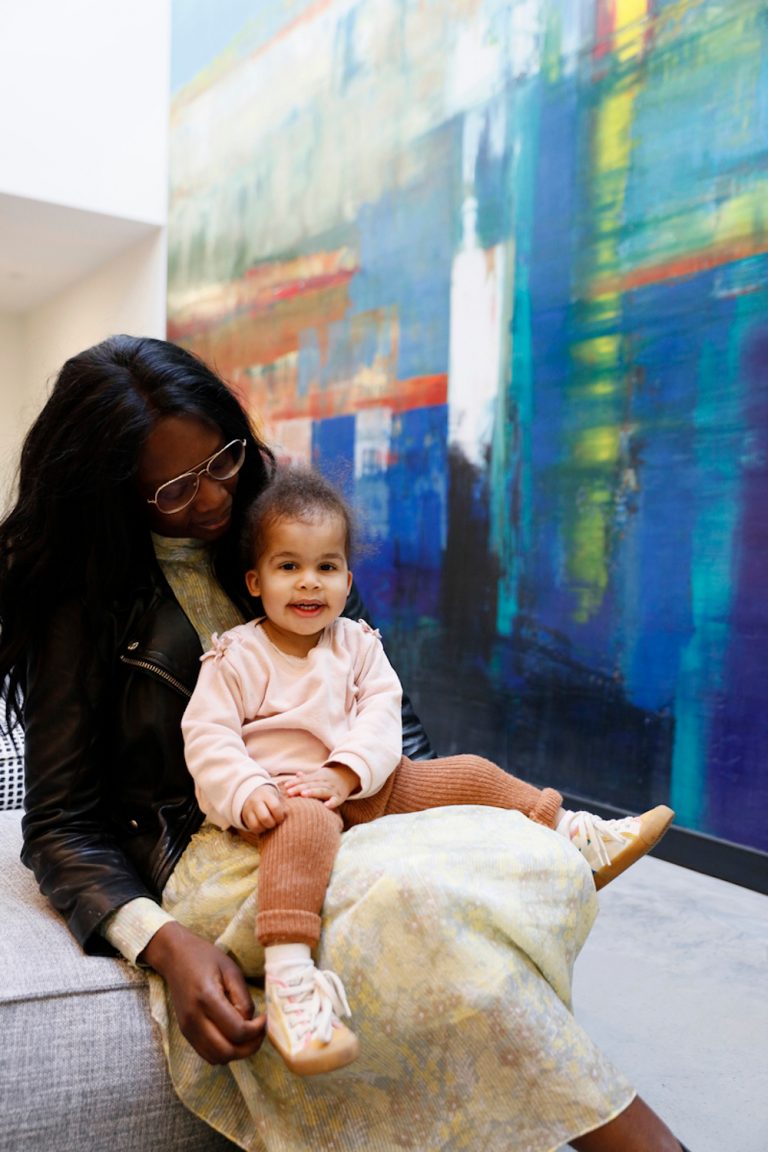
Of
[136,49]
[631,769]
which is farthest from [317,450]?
[136,49]

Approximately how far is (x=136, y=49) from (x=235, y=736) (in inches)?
292

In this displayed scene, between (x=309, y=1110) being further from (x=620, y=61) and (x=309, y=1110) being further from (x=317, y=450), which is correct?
(x=317, y=450)

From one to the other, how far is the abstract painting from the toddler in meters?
0.23

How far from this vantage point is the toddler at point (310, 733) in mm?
1451

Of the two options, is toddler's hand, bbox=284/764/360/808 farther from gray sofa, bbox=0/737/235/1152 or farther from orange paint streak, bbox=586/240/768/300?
orange paint streak, bbox=586/240/768/300

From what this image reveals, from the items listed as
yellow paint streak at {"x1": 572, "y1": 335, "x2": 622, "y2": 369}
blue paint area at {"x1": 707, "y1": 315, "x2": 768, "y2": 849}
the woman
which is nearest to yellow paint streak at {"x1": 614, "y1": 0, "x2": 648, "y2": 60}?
yellow paint streak at {"x1": 572, "y1": 335, "x2": 622, "y2": 369}

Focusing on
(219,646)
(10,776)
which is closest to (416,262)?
(10,776)

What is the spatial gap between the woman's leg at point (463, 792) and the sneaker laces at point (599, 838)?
2.0 inches

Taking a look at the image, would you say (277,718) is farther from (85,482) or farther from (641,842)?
(641,842)

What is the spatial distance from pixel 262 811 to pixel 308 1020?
1.03 ft

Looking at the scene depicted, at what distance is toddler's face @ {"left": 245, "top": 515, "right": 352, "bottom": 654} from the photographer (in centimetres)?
168

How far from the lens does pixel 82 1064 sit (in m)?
1.36

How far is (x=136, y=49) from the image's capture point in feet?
24.4

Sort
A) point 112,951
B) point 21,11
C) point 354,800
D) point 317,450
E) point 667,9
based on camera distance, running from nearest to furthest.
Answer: point 112,951 → point 354,800 → point 667,9 → point 317,450 → point 21,11
